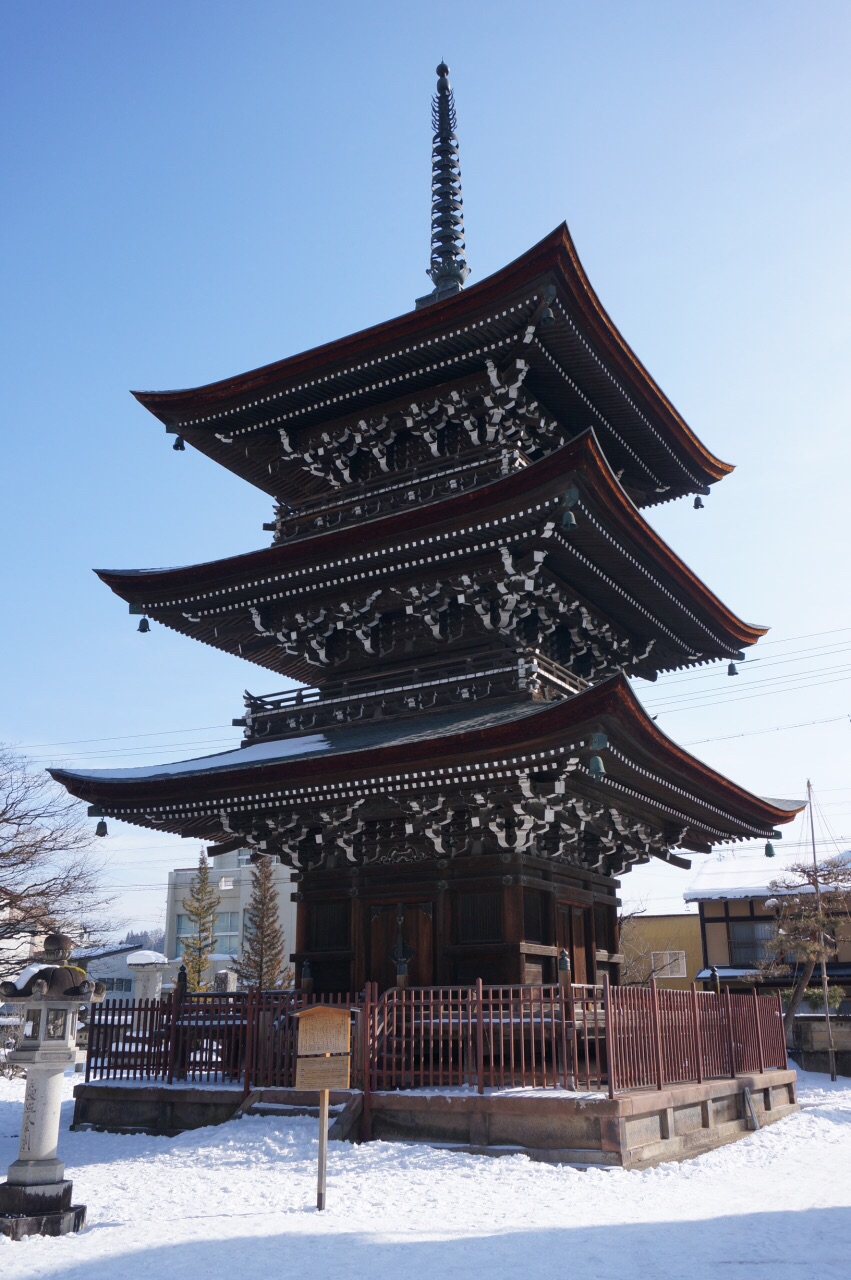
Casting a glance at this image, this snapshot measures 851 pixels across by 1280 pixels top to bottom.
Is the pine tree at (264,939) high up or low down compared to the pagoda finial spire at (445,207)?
down

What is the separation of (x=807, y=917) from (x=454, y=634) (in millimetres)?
24794

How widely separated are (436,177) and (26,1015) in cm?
2412

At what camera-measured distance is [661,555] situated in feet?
66.7

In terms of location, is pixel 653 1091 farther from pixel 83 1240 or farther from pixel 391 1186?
pixel 83 1240

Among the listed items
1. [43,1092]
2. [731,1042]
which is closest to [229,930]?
Result: [731,1042]

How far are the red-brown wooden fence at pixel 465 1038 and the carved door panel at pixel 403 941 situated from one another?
714 mm

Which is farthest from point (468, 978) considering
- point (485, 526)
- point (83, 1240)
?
point (83, 1240)

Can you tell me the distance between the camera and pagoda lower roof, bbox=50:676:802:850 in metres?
16.0

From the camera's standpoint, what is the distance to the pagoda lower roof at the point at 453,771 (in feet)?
52.6

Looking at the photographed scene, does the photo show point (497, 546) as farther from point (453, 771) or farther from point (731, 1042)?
point (731, 1042)

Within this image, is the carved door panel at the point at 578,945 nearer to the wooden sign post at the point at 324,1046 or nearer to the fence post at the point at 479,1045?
the fence post at the point at 479,1045

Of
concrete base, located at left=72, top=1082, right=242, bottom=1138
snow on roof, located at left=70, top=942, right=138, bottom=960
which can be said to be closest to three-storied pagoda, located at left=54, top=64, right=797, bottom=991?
concrete base, located at left=72, top=1082, right=242, bottom=1138

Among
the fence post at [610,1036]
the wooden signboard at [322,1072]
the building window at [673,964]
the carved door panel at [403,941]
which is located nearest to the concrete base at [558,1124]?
the fence post at [610,1036]

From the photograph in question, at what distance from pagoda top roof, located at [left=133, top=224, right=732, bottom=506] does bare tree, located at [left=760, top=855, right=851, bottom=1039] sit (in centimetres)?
2011
